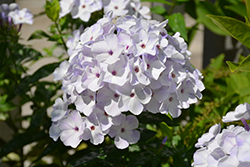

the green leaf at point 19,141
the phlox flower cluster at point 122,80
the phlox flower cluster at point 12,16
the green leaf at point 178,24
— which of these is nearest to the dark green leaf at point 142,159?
the phlox flower cluster at point 122,80

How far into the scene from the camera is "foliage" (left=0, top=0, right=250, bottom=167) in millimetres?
829

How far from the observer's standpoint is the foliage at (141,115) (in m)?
0.83

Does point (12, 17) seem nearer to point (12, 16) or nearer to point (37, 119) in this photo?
point (12, 16)

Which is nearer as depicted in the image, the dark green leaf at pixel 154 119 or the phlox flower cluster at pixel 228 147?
the phlox flower cluster at pixel 228 147

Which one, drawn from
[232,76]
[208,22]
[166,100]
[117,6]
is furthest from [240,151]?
[208,22]

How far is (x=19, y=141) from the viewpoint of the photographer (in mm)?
998

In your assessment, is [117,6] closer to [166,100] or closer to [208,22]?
[166,100]

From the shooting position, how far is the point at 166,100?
0.70 meters

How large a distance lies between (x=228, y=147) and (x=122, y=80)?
0.82ft

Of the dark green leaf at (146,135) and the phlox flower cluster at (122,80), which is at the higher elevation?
the phlox flower cluster at (122,80)

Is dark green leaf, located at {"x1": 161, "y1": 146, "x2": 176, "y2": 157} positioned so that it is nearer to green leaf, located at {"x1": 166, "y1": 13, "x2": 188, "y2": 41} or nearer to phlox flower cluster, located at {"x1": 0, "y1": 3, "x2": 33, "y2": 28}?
green leaf, located at {"x1": 166, "y1": 13, "x2": 188, "y2": 41}

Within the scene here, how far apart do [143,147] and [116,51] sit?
0.36 metres

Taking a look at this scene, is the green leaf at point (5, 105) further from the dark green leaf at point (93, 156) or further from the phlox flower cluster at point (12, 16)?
the dark green leaf at point (93, 156)

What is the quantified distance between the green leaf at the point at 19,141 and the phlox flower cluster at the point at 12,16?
0.38m
